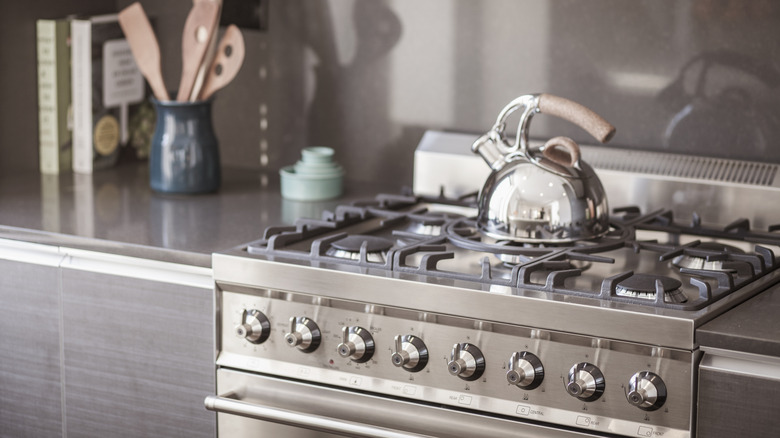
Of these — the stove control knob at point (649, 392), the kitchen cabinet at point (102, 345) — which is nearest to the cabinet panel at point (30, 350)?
the kitchen cabinet at point (102, 345)

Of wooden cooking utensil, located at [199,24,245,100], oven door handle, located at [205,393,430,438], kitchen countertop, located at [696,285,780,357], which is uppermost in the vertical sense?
wooden cooking utensil, located at [199,24,245,100]

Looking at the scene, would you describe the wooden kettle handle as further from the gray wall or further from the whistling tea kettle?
the gray wall

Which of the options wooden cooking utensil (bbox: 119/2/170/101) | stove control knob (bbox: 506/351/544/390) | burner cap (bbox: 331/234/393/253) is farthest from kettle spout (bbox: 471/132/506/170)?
wooden cooking utensil (bbox: 119/2/170/101)

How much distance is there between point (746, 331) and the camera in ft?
4.40

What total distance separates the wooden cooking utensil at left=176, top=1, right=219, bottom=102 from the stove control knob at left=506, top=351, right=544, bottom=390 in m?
1.05

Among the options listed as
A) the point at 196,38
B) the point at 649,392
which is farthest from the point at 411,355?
the point at 196,38

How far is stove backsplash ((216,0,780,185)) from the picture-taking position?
1961 mm

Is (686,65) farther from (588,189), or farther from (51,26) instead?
(51,26)

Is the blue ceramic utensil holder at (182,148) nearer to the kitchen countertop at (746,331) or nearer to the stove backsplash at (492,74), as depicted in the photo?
the stove backsplash at (492,74)

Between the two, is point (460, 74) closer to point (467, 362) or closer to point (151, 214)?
point (151, 214)

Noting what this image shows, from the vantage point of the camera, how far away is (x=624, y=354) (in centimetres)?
140

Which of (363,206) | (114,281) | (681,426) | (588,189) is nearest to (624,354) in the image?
(681,426)

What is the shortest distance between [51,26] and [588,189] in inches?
50.3

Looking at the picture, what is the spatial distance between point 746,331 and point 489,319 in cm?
34
